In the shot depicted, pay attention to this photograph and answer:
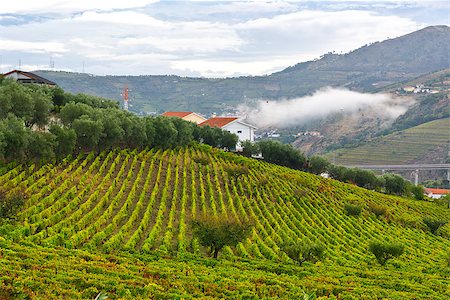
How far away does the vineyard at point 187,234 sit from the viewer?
22750mm

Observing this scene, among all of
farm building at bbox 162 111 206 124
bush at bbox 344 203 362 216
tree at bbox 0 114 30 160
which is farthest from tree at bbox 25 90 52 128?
farm building at bbox 162 111 206 124

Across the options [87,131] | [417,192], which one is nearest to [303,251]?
[87,131]

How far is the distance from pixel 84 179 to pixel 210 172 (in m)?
18.2

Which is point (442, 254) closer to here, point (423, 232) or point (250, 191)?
point (423, 232)

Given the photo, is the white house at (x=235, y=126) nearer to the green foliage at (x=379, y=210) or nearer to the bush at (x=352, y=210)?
the green foliage at (x=379, y=210)

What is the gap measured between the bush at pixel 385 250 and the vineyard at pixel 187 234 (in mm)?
969

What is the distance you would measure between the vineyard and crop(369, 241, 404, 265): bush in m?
0.97

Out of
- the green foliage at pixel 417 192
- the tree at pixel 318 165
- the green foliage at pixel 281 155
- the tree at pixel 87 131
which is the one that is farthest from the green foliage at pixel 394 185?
the tree at pixel 87 131

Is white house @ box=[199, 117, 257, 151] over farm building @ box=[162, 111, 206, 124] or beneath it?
beneath

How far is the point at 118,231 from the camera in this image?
36000 millimetres

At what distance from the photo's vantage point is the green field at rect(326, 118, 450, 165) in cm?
16900

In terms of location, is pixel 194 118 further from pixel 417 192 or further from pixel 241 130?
pixel 417 192

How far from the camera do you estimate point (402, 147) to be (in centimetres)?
17812

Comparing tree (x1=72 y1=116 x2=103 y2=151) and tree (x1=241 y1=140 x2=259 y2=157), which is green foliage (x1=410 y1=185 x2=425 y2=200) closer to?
tree (x1=241 y1=140 x2=259 y2=157)
